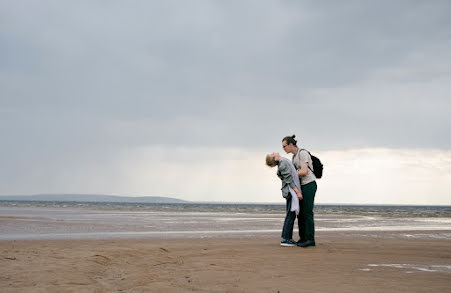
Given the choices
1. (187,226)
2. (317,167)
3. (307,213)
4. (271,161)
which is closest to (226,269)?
(307,213)

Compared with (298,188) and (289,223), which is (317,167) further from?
(289,223)

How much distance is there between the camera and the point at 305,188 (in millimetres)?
8219

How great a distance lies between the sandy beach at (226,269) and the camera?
4301 millimetres

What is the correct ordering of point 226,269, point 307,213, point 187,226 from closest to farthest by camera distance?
point 226,269 → point 307,213 → point 187,226

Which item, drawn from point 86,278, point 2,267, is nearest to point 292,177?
point 86,278

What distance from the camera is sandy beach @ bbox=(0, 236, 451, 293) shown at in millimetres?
4301

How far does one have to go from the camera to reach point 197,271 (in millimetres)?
5312

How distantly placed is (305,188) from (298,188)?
0.14 m

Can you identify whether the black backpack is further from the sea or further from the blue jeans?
the sea

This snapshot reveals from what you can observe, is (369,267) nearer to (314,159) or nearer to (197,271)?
(197,271)

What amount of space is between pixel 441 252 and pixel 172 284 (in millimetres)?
5307

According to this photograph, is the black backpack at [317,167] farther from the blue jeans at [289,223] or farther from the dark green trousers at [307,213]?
the blue jeans at [289,223]

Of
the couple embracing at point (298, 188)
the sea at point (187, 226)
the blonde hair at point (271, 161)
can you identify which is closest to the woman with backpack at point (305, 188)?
the couple embracing at point (298, 188)

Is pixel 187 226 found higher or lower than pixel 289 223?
lower
